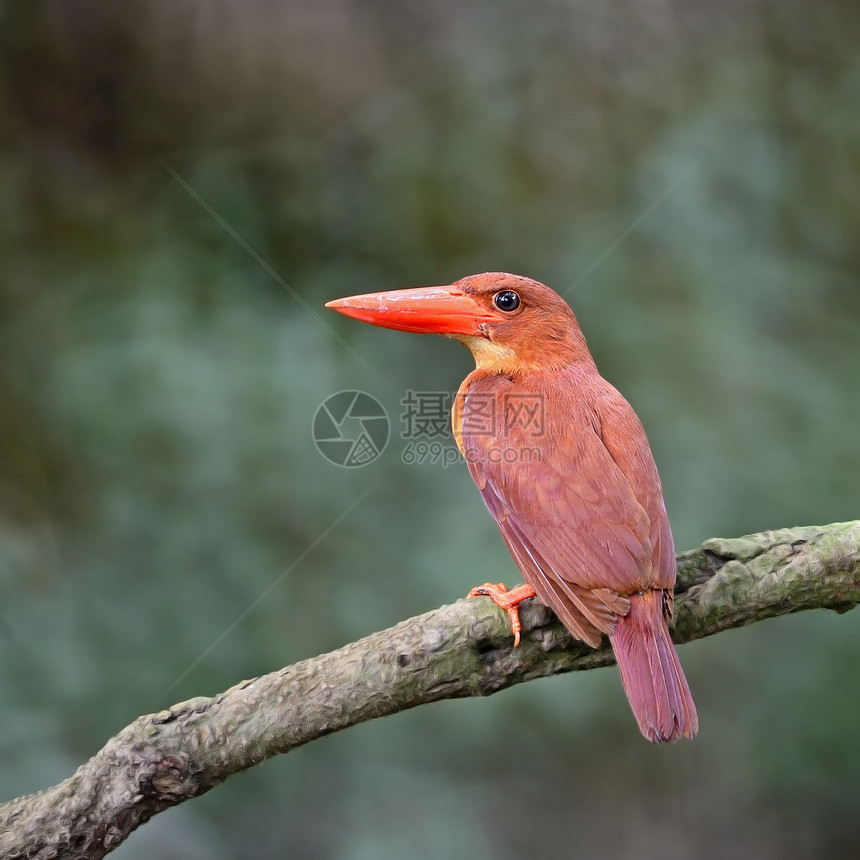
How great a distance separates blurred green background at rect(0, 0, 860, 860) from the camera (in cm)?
301

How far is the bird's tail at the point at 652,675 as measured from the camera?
6.26 feet

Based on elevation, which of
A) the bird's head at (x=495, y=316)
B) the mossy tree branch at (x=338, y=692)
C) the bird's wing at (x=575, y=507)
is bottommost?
the mossy tree branch at (x=338, y=692)

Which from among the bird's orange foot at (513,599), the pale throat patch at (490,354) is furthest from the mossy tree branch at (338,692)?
the pale throat patch at (490,354)

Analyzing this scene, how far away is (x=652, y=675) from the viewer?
1937 mm

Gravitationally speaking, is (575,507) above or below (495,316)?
below

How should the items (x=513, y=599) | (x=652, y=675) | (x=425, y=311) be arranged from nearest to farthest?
1. (x=652, y=675)
2. (x=513, y=599)
3. (x=425, y=311)

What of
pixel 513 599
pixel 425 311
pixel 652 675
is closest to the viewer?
pixel 652 675

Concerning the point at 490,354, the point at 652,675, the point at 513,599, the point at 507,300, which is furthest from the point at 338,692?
the point at 507,300

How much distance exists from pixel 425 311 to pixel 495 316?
206 millimetres

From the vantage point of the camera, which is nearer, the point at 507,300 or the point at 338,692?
the point at 338,692

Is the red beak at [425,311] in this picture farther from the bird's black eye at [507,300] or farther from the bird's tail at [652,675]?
the bird's tail at [652,675]

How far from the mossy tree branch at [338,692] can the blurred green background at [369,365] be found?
0.79 m

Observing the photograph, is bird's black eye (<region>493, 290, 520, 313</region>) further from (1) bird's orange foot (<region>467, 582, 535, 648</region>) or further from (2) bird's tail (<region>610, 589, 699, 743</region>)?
(2) bird's tail (<region>610, 589, 699, 743</region>)

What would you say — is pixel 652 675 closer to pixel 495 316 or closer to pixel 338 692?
pixel 338 692
